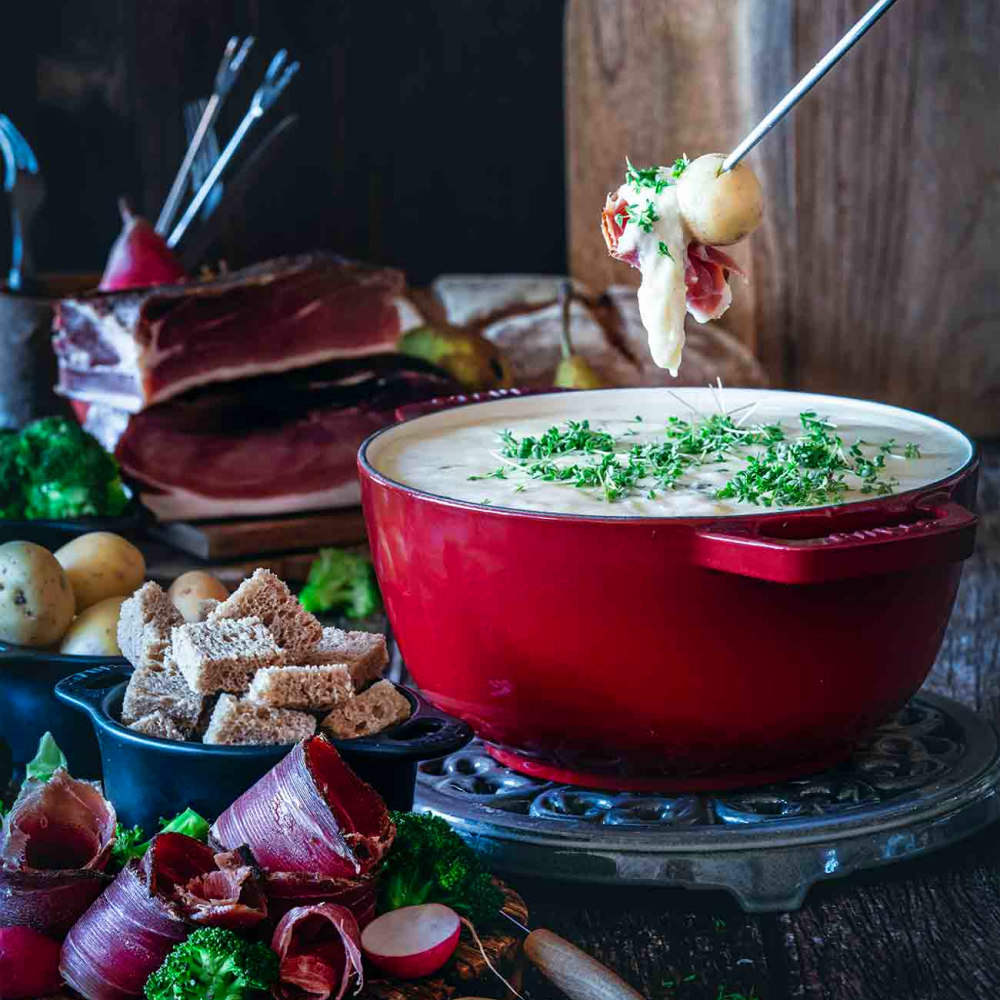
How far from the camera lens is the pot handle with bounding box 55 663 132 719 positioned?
4.48 ft

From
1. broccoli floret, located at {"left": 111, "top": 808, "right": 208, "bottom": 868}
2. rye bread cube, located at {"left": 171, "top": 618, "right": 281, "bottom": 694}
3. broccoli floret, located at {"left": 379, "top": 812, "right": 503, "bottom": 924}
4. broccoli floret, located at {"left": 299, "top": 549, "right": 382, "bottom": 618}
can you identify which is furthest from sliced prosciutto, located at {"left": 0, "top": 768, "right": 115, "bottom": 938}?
broccoli floret, located at {"left": 299, "top": 549, "right": 382, "bottom": 618}

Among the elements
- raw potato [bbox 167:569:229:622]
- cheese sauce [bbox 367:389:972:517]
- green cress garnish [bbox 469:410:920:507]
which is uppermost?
green cress garnish [bbox 469:410:920:507]

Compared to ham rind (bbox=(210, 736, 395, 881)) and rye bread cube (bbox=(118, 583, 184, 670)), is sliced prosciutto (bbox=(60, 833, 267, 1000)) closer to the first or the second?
ham rind (bbox=(210, 736, 395, 881))

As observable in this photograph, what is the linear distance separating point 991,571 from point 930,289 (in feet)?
3.37

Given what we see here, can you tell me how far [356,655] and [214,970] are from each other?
0.36 meters

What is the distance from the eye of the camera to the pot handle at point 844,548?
122 centimetres

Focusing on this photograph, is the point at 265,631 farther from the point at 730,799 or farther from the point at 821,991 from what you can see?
the point at 821,991

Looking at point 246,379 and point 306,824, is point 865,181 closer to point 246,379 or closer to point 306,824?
point 246,379

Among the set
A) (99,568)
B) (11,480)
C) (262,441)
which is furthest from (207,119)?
(99,568)

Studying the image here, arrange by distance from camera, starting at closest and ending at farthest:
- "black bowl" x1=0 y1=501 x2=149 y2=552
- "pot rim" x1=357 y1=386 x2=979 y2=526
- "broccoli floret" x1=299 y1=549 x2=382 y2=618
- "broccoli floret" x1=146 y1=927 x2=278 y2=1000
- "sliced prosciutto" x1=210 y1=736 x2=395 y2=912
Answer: "broccoli floret" x1=146 y1=927 x2=278 y2=1000
"sliced prosciutto" x1=210 y1=736 x2=395 y2=912
"pot rim" x1=357 y1=386 x2=979 y2=526
"black bowl" x1=0 y1=501 x2=149 y2=552
"broccoli floret" x1=299 y1=549 x2=382 y2=618

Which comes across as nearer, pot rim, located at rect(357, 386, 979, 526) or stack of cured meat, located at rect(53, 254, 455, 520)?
pot rim, located at rect(357, 386, 979, 526)

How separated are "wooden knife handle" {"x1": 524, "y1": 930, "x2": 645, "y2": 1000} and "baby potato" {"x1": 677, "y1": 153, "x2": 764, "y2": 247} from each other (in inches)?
25.6

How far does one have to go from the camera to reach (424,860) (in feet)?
4.07

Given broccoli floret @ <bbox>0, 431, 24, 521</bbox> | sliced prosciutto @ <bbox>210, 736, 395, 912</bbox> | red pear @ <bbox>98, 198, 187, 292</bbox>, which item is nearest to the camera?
sliced prosciutto @ <bbox>210, 736, 395, 912</bbox>
